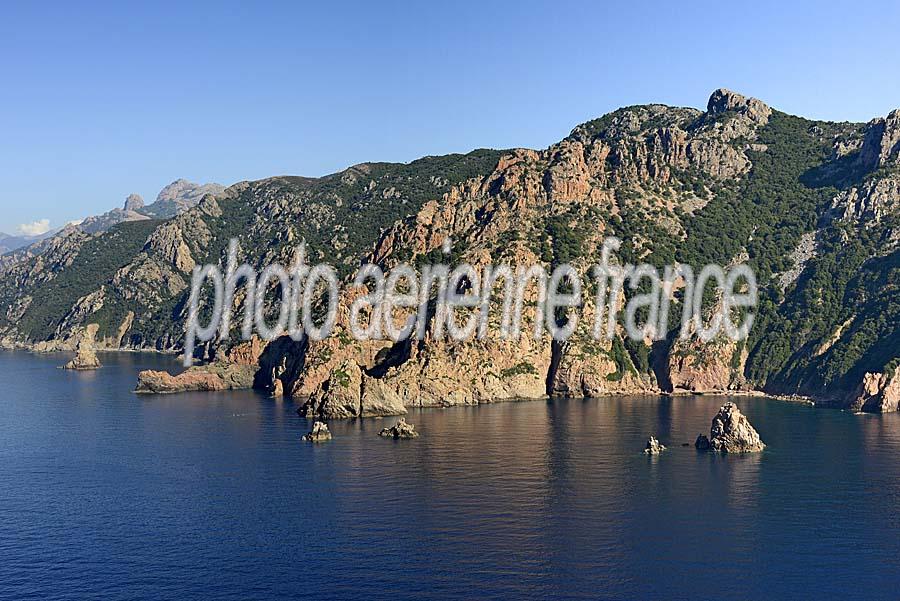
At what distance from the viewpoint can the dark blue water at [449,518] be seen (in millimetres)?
101938

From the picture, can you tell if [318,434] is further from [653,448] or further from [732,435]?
[732,435]

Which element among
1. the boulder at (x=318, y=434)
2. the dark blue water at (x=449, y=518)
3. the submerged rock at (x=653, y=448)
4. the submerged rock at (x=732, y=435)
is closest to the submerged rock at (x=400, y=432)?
the dark blue water at (x=449, y=518)

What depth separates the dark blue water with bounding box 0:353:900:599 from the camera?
4013 inches

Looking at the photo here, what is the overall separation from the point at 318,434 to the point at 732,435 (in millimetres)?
79022

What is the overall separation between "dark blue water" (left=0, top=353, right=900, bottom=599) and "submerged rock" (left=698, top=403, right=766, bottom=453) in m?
3.82

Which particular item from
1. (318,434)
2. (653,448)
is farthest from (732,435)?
(318,434)

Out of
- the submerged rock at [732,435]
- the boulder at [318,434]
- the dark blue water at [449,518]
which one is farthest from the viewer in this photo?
the boulder at [318,434]

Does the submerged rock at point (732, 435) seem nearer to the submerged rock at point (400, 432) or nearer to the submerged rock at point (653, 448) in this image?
the submerged rock at point (653, 448)

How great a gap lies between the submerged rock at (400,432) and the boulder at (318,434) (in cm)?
1159

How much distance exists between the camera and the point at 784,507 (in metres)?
130

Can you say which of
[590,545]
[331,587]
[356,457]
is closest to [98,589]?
[331,587]

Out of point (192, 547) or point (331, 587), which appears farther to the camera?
point (192, 547)

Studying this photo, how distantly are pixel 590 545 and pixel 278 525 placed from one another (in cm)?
4193

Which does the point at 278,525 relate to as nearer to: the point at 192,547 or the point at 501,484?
the point at 192,547
